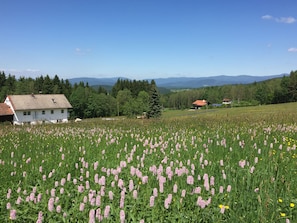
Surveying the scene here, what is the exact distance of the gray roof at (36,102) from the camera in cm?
6694

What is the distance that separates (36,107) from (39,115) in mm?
2195

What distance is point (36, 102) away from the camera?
7044cm

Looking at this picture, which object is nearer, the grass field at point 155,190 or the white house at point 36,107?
the grass field at point 155,190

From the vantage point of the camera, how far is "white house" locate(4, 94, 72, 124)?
66.6 m

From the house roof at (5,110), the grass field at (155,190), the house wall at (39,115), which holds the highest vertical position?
the grass field at (155,190)

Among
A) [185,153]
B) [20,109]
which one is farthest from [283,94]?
[185,153]

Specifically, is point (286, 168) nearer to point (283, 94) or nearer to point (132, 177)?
point (132, 177)

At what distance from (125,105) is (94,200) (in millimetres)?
109871

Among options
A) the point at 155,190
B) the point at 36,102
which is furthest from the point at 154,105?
the point at 155,190

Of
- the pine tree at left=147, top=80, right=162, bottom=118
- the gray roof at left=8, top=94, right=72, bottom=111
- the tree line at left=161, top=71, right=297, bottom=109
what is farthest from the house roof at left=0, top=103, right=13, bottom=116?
the tree line at left=161, top=71, right=297, bottom=109

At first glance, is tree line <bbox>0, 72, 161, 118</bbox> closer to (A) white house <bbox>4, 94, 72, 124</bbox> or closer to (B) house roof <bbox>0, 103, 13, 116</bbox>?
(A) white house <bbox>4, 94, 72, 124</bbox>

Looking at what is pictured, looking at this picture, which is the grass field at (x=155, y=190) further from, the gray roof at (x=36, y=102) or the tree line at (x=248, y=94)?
the tree line at (x=248, y=94)

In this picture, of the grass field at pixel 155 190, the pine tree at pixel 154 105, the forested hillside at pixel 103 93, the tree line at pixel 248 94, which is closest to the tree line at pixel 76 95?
the forested hillside at pixel 103 93

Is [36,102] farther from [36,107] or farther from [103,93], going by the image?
[103,93]
